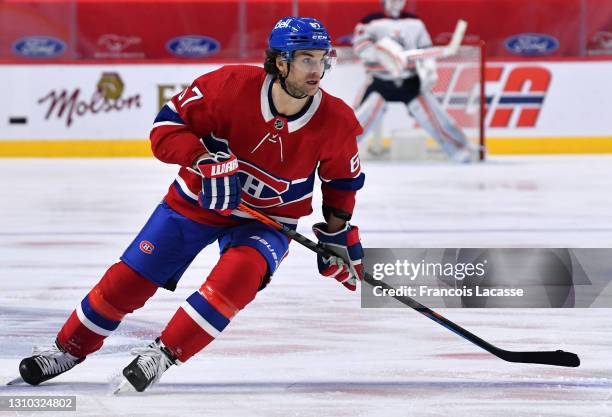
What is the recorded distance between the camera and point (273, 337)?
3.37m

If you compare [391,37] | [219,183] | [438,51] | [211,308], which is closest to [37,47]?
[391,37]

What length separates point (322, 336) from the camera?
340 cm

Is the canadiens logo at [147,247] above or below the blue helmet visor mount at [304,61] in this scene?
below

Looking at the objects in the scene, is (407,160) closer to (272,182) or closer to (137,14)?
(137,14)

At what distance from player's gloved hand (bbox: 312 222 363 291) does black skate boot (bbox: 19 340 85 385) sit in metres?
0.61

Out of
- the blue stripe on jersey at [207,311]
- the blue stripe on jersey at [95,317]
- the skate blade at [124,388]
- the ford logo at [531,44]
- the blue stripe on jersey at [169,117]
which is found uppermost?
the blue stripe on jersey at [169,117]

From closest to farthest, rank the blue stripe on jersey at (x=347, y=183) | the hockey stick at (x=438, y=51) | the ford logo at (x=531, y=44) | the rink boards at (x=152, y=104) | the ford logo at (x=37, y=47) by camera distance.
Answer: the blue stripe on jersey at (x=347, y=183) < the hockey stick at (x=438, y=51) < the rink boards at (x=152, y=104) < the ford logo at (x=37, y=47) < the ford logo at (x=531, y=44)

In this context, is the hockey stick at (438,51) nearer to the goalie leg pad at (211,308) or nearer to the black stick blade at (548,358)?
the black stick blade at (548,358)

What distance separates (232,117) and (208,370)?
1.91 ft

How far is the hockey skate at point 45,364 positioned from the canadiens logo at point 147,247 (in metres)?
0.30

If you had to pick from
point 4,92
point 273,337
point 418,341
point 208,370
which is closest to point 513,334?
point 418,341

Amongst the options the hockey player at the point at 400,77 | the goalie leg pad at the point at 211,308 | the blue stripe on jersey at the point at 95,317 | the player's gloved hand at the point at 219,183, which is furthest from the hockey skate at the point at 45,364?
the hockey player at the point at 400,77

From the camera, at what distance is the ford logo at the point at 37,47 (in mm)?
10352

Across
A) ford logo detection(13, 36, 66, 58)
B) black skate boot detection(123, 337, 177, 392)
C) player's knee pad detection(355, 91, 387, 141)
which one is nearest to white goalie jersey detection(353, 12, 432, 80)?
player's knee pad detection(355, 91, 387, 141)
